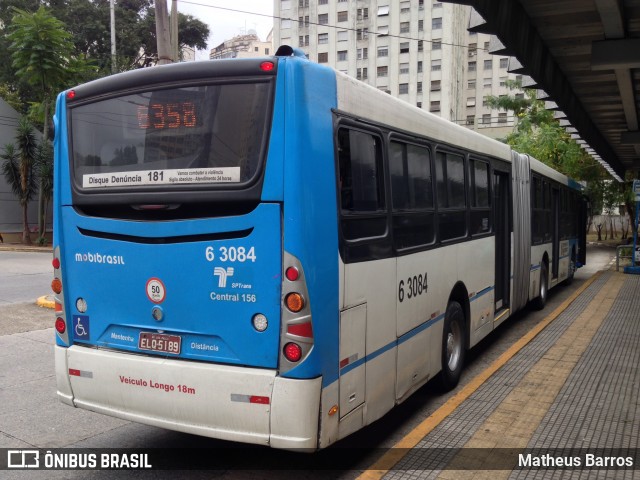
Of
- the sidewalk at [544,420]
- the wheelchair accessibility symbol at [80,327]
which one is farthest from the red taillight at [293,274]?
the wheelchair accessibility symbol at [80,327]

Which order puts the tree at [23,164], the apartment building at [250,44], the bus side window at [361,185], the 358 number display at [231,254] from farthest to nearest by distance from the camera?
the apartment building at [250,44] < the tree at [23,164] < the bus side window at [361,185] < the 358 number display at [231,254]

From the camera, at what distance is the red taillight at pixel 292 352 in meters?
3.70

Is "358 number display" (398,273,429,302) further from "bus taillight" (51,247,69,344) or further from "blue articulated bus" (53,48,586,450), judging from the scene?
"bus taillight" (51,247,69,344)

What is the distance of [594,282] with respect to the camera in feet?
54.2

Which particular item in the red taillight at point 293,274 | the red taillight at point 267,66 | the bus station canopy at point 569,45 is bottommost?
the red taillight at point 293,274

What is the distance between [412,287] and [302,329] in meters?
1.80

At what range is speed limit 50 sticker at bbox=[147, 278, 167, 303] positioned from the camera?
4.14m

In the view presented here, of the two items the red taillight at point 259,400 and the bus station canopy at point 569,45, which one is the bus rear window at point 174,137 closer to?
the red taillight at point 259,400

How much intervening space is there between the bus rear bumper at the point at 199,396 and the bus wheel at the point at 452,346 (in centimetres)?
279

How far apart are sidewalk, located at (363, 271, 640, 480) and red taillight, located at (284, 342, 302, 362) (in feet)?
3.91

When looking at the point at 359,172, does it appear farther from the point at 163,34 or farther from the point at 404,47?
the point at 404,47

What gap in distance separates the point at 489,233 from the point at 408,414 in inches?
123

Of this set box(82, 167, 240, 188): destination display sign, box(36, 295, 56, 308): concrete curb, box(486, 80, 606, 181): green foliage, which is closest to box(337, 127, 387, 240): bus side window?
box(82, 167, 240, 188): destination display sign

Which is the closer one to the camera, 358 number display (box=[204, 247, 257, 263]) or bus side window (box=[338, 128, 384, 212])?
358 number display (box=[204, 247, 257, 263])
